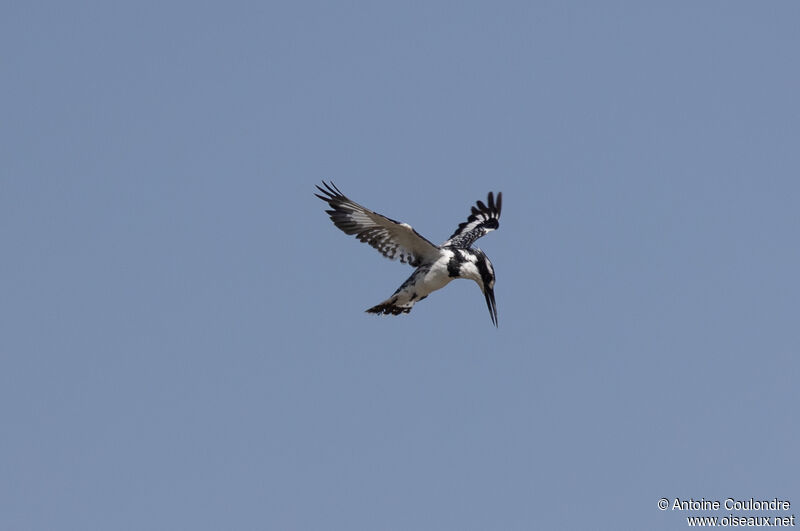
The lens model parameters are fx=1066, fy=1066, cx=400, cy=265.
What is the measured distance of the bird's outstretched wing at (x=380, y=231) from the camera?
52.5 feet

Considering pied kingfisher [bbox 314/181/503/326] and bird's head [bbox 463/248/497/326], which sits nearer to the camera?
pied kingfisher [bbox 314/181/503/326]

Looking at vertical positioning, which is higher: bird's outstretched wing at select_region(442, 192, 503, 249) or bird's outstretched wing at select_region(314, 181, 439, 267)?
bird's outstretched wing at select_region(442, 192, 503, 249)

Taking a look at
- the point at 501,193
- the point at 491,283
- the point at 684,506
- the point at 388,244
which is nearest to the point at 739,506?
the point at 684,506

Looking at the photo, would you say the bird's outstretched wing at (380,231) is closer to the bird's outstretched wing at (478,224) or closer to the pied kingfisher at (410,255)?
the pied kingfisher at (410,255)

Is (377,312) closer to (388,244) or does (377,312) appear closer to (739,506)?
(388,244)

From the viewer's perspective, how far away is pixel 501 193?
2125 cm

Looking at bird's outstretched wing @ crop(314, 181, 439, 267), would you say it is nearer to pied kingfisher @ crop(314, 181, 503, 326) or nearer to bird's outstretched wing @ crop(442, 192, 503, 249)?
pied kingfisher @ crop(314, 181, 503, 326)

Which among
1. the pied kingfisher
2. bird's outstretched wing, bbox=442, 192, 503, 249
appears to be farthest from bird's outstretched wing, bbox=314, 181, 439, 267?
bird's outstretched wing, bbox=442, 192, 503, 249

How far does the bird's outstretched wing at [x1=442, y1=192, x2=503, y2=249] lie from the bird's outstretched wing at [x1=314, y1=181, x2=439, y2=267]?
1.86 m

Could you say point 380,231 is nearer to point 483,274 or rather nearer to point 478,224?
point 483,274

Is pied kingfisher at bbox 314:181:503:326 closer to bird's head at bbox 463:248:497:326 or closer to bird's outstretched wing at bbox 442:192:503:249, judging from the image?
bird's head at bbox 463:248:497:326

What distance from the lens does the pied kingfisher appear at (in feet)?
53.1

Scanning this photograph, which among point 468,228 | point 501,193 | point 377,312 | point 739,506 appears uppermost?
point 501,193

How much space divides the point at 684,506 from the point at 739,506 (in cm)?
73
